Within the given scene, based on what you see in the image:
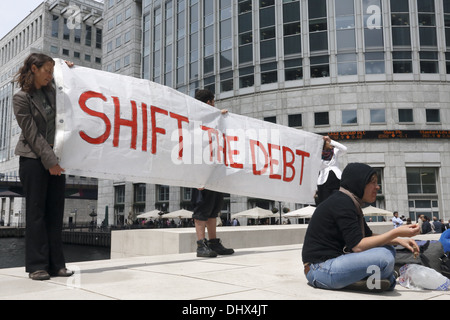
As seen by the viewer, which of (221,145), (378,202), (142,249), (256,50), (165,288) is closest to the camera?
(165,288)

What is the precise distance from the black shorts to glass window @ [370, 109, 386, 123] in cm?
3167

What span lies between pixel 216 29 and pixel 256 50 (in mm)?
5604

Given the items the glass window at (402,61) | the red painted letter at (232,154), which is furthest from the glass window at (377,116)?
the red painted letter at (232,154)

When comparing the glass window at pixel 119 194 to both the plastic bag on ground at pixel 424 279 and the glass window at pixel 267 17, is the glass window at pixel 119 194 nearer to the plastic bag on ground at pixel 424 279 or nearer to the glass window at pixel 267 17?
the glass window at pixel 267 17

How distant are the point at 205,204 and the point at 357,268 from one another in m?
3.37

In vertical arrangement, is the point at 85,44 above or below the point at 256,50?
above

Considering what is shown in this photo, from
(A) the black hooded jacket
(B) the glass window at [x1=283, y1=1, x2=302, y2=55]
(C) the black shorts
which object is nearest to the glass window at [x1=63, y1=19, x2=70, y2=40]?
(B) the glass window at [x1=283, y1=1, x2=302, y2=55]

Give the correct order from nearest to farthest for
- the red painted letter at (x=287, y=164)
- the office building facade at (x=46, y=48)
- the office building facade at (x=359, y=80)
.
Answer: the red painted letter at (x=287, y=164) < the office building facade at (x=359, y=80) < the office building facade at (x=46, y=48)

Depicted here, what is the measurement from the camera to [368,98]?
35.2m

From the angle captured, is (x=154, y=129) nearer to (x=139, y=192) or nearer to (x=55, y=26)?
(x=139, y=192)

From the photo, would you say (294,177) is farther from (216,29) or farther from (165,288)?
(216,29)

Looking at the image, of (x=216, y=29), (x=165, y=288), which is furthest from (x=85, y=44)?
(x=165, y=288)

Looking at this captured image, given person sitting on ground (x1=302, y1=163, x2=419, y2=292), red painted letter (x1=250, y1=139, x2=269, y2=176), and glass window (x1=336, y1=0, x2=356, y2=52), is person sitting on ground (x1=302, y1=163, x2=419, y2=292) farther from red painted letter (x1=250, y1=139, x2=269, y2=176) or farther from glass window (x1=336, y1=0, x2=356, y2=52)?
glass window (x1=336, y1=0, x2=356, y2=52)

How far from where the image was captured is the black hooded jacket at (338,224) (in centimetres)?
325
